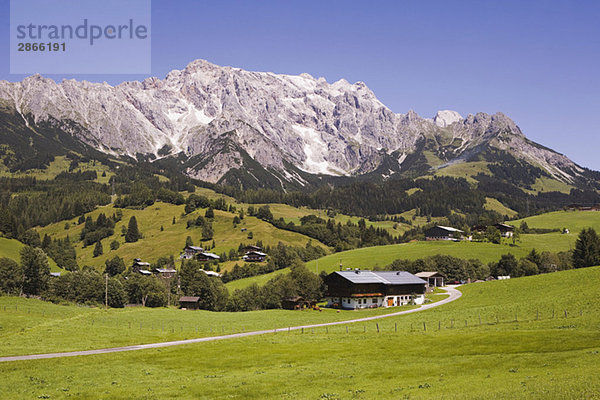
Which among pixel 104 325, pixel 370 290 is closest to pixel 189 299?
pixel 370 290

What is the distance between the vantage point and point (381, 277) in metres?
134

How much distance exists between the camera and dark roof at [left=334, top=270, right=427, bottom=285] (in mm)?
128750

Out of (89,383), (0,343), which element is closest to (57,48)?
(0,343)

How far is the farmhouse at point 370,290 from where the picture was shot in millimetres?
126375

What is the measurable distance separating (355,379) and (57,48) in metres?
55.0

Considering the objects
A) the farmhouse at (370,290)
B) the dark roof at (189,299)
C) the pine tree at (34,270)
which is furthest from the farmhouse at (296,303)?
the pine tree at (34,270)

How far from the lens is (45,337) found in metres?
67.6

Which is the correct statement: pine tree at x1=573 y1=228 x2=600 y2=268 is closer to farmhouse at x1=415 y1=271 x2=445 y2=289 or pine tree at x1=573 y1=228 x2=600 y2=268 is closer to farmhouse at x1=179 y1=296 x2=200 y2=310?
farmhouse at x1=415 y1=271 x2=445 y2=289

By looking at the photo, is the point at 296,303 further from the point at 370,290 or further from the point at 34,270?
the point at 34,270

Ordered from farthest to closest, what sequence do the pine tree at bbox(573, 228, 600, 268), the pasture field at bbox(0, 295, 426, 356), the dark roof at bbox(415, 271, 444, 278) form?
1. the dark roof at bbox(415, 271, 444, 278)
2. the pine tree at bbox(573, 228, 600, 268)
3. the pasture field at bbox(0, 295, 426, 356)

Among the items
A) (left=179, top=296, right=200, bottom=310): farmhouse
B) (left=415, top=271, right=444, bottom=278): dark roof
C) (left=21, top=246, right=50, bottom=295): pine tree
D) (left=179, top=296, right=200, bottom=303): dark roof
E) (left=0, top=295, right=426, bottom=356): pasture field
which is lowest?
(left=179, top=296, right=200, bottom=310): farmhouse

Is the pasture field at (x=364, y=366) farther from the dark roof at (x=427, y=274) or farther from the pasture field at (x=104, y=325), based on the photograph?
the dark roof at (x=427, y=274)

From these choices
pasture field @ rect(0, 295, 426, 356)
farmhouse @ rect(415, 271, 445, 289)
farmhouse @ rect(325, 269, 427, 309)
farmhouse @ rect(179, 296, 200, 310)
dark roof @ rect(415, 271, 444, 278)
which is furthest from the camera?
farmhouse @ rect(415, 271, 445, 289)

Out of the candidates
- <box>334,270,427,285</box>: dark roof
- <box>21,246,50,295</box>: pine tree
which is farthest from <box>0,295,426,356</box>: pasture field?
<box>21,246,50,295</box>: pine tree
